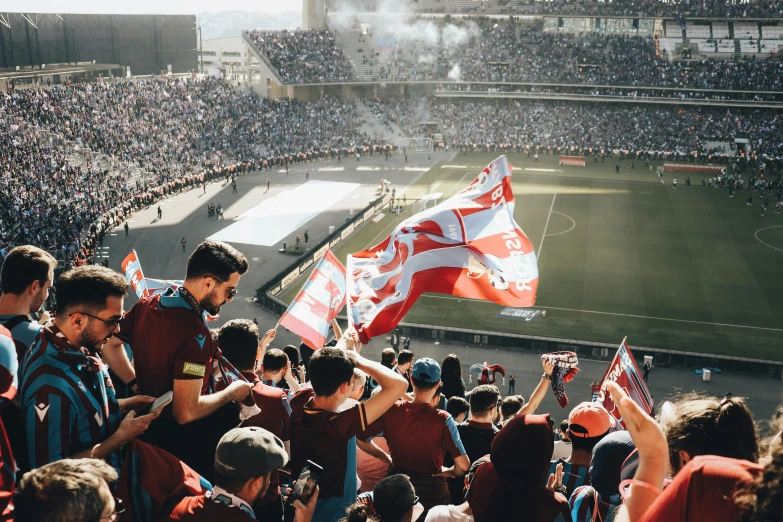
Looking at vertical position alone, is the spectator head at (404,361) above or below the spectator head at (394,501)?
below

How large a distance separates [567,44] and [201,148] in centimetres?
4822

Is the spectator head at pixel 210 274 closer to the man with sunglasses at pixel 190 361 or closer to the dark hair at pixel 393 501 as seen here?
the man with sunglasses at pixel 190 361

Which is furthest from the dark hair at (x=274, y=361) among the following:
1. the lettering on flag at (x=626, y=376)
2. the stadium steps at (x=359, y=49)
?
the stadium steps at (x=359, y=49)

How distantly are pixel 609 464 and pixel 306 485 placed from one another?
7.05ft

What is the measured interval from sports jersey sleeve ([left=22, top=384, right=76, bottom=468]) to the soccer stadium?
2 centimetres

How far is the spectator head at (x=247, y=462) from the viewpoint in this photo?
4254mm

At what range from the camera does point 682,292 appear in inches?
1433

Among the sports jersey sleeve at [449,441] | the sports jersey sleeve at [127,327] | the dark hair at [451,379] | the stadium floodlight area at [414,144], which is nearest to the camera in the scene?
the sports jersey sleeve at [127,327]

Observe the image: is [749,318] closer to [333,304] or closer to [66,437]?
[333,304]

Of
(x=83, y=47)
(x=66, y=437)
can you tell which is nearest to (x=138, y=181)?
(x=83, y=47)

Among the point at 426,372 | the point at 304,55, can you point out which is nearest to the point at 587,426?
the point at 426,372

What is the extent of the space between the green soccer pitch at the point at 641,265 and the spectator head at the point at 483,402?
24675 millimetres

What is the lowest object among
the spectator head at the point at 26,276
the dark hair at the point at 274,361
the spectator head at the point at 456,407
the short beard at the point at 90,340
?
the spectator head at the point at 456,407

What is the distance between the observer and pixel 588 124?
79.1m
